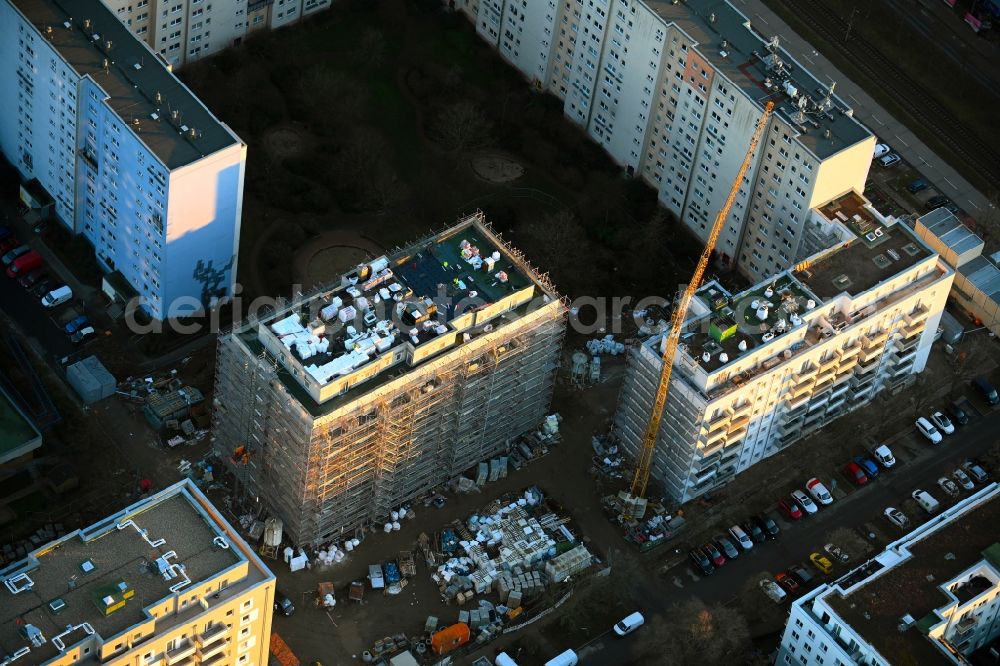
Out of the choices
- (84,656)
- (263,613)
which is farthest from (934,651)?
(84,656)

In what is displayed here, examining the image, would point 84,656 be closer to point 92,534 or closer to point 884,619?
point 92,534

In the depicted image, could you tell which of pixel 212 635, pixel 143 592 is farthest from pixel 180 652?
pixel 143 592

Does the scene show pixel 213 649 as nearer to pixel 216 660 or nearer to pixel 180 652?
pixel 216 660

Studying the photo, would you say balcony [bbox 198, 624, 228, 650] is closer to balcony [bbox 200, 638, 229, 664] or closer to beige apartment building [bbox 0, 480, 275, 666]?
beige apartment building [bbox 0, 480, 275, 666]

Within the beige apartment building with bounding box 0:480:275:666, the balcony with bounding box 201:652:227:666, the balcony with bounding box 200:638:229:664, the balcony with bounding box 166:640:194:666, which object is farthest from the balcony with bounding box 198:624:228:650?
the balcony with bounding box 201:652:227:666

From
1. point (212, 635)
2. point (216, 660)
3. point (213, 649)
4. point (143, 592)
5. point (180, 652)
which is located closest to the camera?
point (143, 592)

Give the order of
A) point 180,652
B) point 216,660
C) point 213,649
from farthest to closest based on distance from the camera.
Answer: point 216,660, point 213,649, point 180,652
